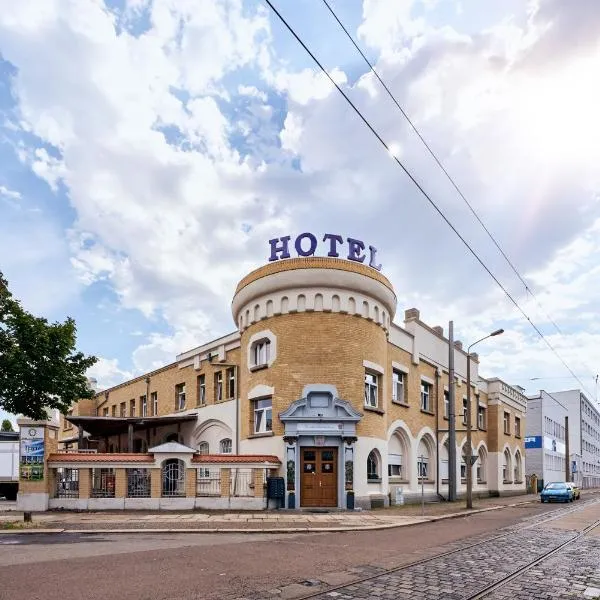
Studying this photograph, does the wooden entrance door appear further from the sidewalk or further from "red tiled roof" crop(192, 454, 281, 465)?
"red tiled roof" crop(192, 454, 281, 465)

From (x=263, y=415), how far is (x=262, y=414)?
0.12 m

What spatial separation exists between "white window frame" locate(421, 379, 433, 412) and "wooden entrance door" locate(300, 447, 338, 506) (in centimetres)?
1018

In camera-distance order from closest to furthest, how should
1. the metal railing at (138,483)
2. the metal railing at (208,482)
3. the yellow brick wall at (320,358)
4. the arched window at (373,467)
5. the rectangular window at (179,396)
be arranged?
the metal railing at (138,483) < the metal railing at (208,482) < the yellow brick wall at (320,358) < the arched window at (373,467) < the rectangular window at (179,396)

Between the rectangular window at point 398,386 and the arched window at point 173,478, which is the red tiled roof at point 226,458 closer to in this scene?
the arched window at point 173,478

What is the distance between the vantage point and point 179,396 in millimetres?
35281

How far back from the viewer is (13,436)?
2988cm

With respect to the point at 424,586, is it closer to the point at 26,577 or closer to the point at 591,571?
the point at 591,571

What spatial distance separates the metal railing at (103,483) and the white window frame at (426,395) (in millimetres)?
16857

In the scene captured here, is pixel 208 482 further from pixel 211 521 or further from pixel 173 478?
pixel 211 521

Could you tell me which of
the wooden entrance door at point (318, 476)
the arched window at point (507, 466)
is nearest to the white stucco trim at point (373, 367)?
the wooden entrance door at point (318, 476)

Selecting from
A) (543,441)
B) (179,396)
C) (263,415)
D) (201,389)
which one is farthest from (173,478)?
(543,441)

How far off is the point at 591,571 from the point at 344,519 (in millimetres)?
9904

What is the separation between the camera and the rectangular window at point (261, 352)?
2531 cm

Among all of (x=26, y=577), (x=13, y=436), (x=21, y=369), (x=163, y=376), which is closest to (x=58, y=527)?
(x=21, y=369)
